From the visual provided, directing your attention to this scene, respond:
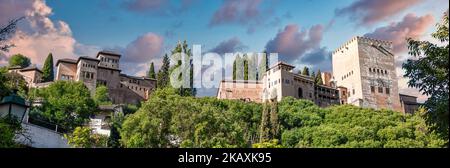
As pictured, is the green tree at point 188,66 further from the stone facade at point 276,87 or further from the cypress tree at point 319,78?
the cypress tree at point 319,78

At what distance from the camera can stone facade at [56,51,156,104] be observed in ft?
199

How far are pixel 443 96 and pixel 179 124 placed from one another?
838 inches

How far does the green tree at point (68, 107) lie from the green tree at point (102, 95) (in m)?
3.38

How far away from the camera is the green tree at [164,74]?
54394 mm

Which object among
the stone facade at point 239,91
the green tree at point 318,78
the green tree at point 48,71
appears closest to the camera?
the green tree at point 48,71

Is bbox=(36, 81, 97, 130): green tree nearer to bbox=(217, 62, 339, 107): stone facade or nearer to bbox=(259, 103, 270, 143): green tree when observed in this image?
bbox=(259, 103, 270, 143): green tree

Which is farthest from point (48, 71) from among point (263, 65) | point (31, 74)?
point (263, 65)

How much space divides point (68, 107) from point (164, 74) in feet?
47.5

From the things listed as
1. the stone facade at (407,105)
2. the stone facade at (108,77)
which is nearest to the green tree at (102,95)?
the stone facade at (108,77)

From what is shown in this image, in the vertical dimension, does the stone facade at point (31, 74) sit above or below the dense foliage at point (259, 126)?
above

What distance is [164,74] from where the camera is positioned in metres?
56.2

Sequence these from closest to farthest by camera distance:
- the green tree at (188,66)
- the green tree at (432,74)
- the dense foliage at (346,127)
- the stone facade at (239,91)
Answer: the green tree at (432,74) < the dense foliage at (346,127) < the green tree at (188,66) < the stone facade at (239,91)

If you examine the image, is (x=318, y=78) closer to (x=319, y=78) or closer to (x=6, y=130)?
(x=319, y=78)
